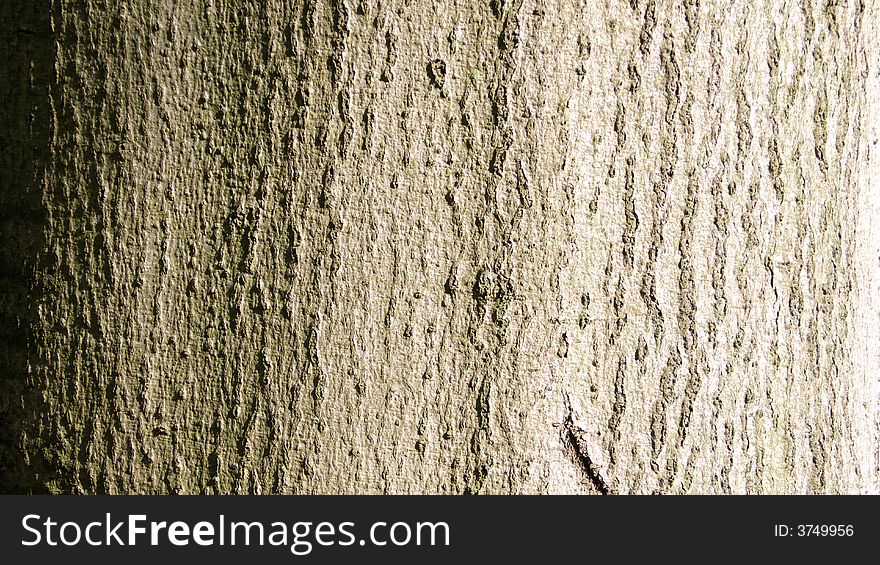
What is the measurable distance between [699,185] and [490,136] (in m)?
0.20

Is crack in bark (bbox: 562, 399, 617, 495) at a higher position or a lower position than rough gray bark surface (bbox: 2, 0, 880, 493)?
lower

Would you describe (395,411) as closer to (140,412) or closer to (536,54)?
(140,412)

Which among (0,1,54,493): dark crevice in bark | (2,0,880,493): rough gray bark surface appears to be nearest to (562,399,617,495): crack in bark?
(2,0,880,493): rough gray bark surface

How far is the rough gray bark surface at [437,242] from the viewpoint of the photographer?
562 mm

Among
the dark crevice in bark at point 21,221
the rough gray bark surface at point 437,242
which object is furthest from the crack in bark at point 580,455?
the dark crevice in bark at point 21,221

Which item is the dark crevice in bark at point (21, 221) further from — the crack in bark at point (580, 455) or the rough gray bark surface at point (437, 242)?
the crack in bark at point (580, 455)

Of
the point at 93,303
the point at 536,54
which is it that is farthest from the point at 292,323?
the point at 536,54

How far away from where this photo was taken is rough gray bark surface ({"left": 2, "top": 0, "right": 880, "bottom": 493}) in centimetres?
56

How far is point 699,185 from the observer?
1.90 ft

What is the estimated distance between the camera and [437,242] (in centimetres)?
56

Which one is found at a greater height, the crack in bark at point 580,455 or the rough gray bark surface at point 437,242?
the rough gray bark surface at point 437,242

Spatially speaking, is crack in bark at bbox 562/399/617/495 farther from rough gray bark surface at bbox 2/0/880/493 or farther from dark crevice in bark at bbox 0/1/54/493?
dark crevice in bark at bbox 0/1/54/493

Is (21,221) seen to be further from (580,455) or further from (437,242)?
(580,455)

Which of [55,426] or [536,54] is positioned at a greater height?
[536,54]
